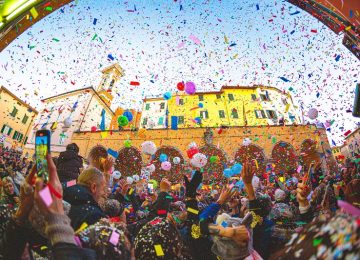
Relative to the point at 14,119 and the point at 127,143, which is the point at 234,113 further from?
the point at 14,119

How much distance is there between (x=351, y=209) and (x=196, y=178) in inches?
75.0

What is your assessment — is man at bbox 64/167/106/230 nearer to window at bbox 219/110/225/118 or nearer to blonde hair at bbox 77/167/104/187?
blonde hair at bbox 77/167/104/187

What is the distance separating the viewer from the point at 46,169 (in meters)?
1.26

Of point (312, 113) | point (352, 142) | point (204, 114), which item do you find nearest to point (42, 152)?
point (312, 113)

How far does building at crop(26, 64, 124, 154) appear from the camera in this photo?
92.3 ft

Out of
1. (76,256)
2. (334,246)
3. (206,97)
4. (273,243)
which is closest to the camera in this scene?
(334,246)

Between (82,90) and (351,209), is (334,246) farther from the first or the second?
(82,90)

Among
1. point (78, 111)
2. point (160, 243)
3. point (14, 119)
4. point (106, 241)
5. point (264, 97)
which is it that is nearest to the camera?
point (106, 241)

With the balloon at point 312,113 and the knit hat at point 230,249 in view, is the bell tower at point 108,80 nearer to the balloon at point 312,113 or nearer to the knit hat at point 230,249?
the balloon at point 312,113

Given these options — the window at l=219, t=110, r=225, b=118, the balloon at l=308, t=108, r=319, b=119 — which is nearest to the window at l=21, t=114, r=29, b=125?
the window at l=219, t=110, r=225, b=118

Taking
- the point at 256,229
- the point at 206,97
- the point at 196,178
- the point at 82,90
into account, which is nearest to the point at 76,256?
the point at 196,178

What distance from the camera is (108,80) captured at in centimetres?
3675

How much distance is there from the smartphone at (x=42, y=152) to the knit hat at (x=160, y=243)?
1.21 meters

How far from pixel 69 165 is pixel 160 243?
2.80m
